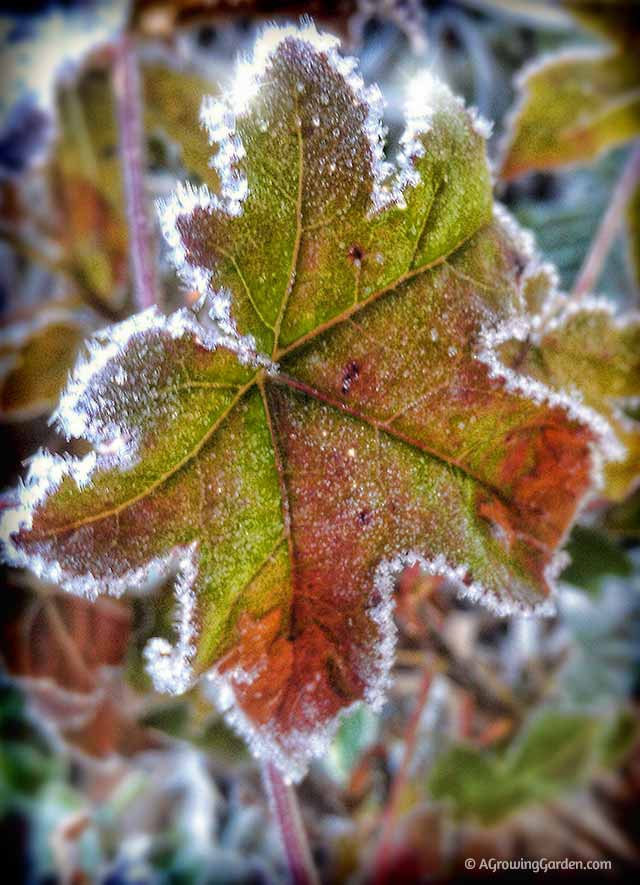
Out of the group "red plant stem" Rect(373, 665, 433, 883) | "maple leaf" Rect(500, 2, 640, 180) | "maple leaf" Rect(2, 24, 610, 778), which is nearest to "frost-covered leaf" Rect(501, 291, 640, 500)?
"maple leaf" Rect(2, 24, 610, 778)

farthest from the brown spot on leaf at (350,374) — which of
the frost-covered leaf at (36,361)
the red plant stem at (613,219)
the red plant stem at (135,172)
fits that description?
the red plant stem at (613,219)

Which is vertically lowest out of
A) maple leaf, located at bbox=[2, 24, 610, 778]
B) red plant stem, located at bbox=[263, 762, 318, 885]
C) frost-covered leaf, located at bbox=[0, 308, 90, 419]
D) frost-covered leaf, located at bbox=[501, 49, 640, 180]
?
red plant stem, located at bbox=[263, 762, 318, 885]

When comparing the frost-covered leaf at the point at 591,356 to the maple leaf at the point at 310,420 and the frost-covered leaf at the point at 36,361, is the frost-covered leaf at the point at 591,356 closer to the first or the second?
the maple leaf at the point at 310,420

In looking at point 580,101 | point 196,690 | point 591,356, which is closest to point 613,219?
point 580,101

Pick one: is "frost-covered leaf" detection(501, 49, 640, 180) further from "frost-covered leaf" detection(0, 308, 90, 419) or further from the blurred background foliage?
"frost-covered leaf" detection(0, 308, 90, 419)

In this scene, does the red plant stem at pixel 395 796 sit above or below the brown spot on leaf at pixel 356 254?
below

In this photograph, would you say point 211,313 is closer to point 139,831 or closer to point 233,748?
point 233,748
